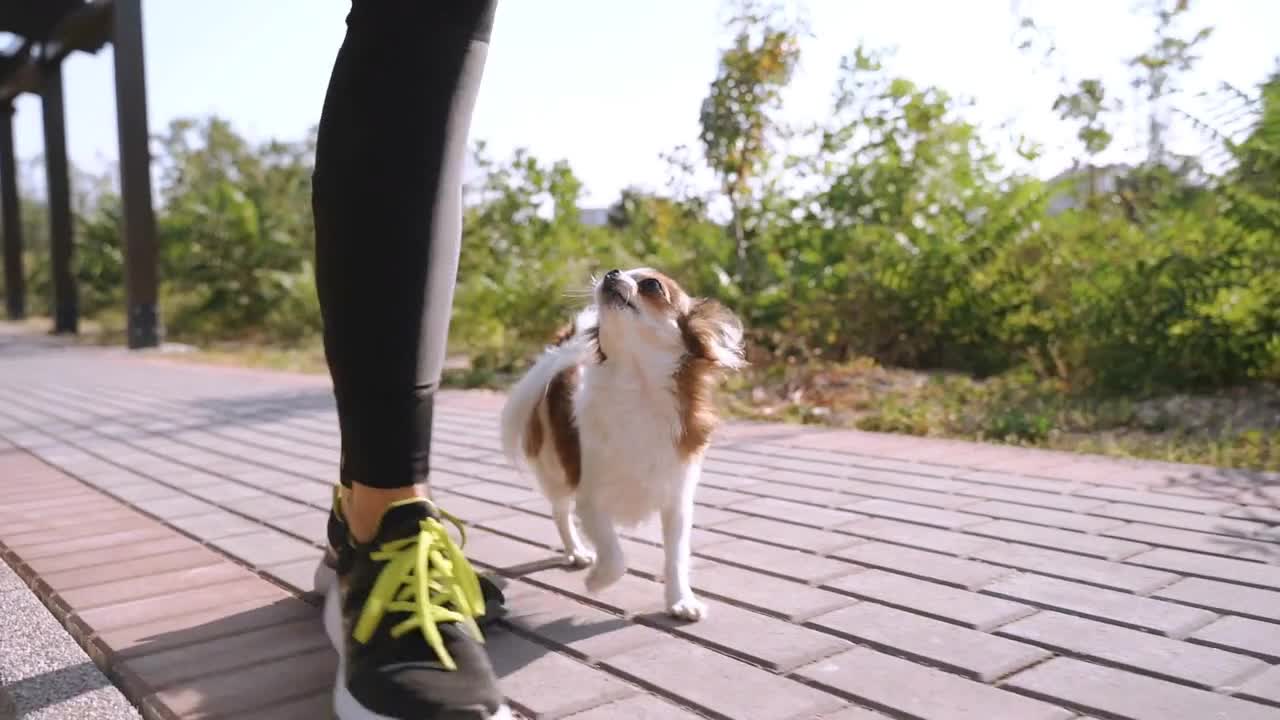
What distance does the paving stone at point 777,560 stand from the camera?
2457 mm

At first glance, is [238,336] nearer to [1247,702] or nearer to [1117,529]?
[1117,529]

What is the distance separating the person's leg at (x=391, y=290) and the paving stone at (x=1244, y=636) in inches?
51.8

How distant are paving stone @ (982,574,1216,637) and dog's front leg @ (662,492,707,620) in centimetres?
65

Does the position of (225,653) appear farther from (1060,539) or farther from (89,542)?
(1060,539)

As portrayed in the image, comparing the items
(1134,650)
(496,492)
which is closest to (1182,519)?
(1134,650)

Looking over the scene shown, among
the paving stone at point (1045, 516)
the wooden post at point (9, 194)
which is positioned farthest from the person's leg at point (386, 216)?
the wooden post at point (9, 194)

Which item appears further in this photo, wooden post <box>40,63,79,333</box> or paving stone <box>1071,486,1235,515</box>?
wooden post <box>40,63,79,333</box>

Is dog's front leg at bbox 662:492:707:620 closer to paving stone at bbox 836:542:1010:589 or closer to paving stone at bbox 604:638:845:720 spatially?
paving stone at bbox 604:638:845:720

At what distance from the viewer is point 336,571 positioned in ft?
6.49

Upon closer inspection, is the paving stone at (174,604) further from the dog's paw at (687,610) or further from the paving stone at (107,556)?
the dog's paw at (687,610)

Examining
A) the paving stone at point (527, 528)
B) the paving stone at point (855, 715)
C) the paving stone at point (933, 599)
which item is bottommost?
the paving stone at point (527, 528)

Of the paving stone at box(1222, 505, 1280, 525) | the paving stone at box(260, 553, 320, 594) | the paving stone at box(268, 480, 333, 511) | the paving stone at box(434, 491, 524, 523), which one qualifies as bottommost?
the paving stone at box(434, 491, 524, 523)

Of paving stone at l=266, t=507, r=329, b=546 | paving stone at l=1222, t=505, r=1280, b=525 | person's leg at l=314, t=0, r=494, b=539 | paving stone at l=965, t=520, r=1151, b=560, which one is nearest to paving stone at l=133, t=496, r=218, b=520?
paving stone at l=266, t=507, r=329, b=546

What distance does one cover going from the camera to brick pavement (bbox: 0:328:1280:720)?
1.74 meters
